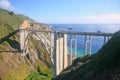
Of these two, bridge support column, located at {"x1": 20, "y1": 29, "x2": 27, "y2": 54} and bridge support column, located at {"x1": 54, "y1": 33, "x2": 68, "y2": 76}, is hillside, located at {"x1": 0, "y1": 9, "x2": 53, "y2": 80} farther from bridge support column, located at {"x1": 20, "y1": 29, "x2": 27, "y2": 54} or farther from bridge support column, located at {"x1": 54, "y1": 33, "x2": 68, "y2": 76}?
bridge support column, located at {"x1": 54, "y1": 33, "x2": 68, "y2": 76}

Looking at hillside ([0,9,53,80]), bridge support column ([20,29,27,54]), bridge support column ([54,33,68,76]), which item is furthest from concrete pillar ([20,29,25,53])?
bridge support column ([54,33,68,76])

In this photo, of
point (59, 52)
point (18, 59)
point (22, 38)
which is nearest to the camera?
point (59, 52)

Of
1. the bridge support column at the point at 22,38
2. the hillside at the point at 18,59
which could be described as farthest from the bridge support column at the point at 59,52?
the bridge support column at the point at 22,38

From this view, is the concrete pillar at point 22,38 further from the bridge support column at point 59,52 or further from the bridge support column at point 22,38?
the bridge support column at point 59,52

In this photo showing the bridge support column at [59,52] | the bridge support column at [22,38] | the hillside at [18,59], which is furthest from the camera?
the bridge support column at [22,38]

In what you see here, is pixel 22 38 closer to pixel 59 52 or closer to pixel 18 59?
pixel 18 59

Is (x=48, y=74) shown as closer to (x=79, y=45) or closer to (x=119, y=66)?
(x=79, y=45)

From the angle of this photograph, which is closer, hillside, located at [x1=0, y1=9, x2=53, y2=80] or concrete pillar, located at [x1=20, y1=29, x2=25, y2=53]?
hillside, located at [x1=0, y1=9, x2=53, y2=80]

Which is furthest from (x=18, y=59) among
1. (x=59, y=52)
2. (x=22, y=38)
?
(x=59, y=52)
